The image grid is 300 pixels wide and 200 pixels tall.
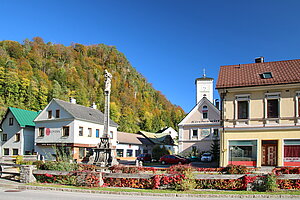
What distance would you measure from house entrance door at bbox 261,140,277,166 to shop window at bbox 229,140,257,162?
0.74 meters

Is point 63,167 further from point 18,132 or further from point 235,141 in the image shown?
point 18,132

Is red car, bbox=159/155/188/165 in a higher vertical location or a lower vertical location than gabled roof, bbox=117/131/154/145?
lower

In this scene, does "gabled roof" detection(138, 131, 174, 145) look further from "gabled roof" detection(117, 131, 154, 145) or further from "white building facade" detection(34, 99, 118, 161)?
"white building facade" detection(34, 99, 118, 161)

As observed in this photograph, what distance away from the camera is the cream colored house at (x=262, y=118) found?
24.2 metres

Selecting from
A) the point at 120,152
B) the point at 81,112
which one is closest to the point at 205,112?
the point at 120,152

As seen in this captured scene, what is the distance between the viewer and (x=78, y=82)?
107 m

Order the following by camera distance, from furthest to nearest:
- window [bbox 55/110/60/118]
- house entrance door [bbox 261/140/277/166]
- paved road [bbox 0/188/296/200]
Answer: window [bbox 55/110/60/118], house entrance door [bbox 261/140/277/166], paved road [bbox 0/188/296/200]

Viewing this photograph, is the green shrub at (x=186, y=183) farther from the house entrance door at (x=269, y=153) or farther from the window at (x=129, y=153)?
the window at (x=129, y=153)

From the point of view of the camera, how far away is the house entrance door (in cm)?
2462

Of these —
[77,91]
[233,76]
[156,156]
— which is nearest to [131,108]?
[77,91]

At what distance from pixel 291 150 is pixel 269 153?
Result: 1751 millimetres

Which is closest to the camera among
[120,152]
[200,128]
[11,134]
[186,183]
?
[186,183]

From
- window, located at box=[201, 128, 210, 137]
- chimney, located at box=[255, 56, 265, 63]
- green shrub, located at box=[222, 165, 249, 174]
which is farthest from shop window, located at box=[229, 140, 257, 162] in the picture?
window, located at box=[201, 128, 210, 137]

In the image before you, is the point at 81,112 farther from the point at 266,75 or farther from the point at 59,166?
the point at 266,75
